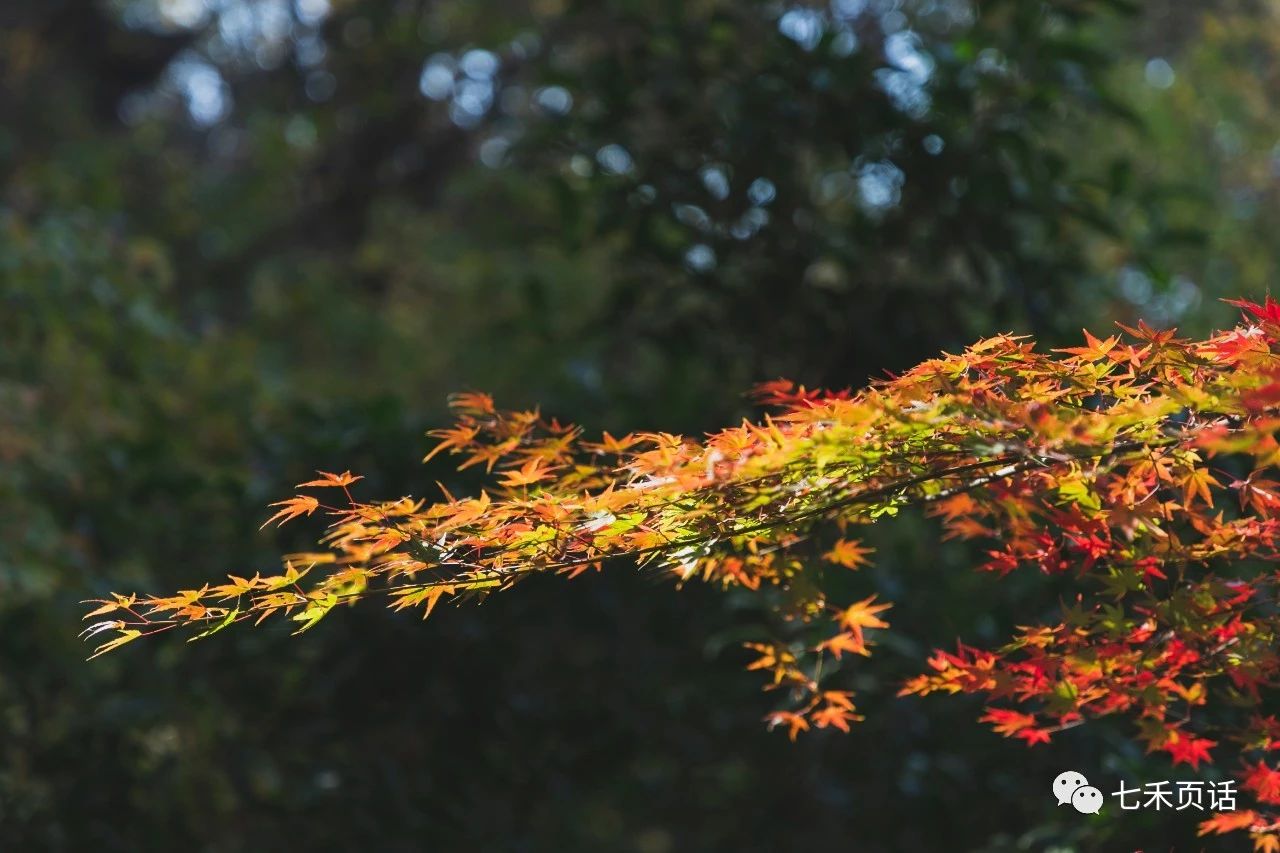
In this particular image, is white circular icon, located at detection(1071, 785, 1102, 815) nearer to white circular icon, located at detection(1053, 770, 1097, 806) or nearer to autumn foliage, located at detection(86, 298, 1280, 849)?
white circular icon, located at detection(1053, 770, 1097, 806)

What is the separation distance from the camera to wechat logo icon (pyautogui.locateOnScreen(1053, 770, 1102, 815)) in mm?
2277

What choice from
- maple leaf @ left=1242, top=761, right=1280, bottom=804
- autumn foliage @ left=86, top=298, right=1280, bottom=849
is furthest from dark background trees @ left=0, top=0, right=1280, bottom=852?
autumn foliage @ left=86, top=298, right=1280, bottom=849

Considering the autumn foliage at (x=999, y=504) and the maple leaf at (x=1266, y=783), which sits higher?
the autumn foliage at (x=999, y=504)

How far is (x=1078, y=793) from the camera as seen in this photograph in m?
2.38

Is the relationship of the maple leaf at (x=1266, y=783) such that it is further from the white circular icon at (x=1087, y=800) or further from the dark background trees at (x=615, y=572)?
the dark background trees at (x=615, y=572)

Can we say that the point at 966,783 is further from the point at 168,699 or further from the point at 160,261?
the point at 160,261

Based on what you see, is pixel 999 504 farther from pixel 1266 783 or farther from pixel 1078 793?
pixel 1078 793

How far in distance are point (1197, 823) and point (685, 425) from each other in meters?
1.56

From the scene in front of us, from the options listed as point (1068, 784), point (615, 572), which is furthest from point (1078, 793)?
point (615, 572)

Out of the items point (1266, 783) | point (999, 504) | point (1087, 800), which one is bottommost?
point (1266, 783)

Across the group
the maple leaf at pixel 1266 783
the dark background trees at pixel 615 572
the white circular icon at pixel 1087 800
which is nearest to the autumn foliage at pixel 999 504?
the maple leaf at pixel 1266 783

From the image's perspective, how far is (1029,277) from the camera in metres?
3.20

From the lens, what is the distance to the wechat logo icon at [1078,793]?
2.28 metres

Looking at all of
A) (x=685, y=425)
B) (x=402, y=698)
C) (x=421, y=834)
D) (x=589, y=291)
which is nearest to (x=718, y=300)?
(x=685, y=425)
